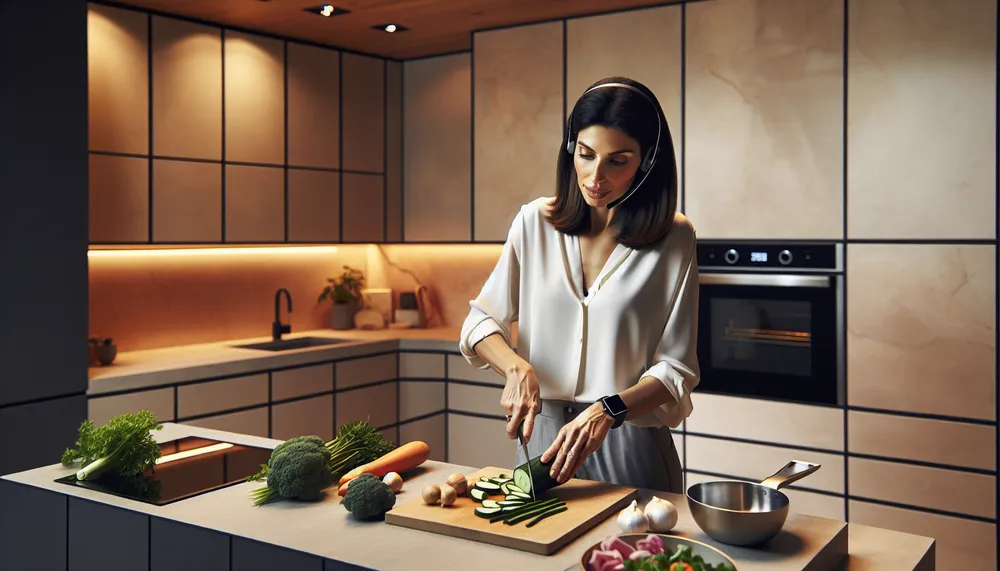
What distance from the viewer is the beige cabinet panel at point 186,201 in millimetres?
4105

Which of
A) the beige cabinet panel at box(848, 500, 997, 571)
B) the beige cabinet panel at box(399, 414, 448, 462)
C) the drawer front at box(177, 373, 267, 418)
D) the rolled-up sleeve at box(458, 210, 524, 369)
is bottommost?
the beige cabinet panel at box(848, 500, 997, 571)

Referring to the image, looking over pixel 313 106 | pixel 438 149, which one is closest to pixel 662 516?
pixel 313 106

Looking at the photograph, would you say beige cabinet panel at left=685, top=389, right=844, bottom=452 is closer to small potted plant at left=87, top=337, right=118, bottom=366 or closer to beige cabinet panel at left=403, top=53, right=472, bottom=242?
beige cabinet panel at left=403, top=53, right=472, bottom=242

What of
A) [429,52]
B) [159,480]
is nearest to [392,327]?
[429,52]

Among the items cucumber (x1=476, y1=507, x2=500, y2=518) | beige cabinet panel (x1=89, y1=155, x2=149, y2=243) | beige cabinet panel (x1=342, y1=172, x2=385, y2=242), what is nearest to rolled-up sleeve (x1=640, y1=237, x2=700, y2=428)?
cucumber (x1=476, y1=507, x2=500, y2=518)

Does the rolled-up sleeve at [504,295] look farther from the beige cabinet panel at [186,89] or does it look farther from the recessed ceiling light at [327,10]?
the beige cabinet panel at [186,89]

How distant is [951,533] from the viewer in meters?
3.42

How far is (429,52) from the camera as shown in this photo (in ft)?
17.0

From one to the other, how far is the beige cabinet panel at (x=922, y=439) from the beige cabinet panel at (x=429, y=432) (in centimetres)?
207

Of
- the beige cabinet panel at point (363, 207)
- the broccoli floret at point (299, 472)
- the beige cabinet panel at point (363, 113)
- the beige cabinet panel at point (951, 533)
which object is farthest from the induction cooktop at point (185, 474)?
the beige cabinet panel at point (363, 113)

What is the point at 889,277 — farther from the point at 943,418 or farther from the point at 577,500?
→ the point at 577,500

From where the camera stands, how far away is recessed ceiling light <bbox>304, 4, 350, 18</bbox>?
13.5 ft

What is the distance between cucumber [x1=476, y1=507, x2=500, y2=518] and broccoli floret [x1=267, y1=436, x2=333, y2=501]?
369 mm

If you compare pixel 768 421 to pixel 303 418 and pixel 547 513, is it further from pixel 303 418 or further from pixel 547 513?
pixel 547 513
